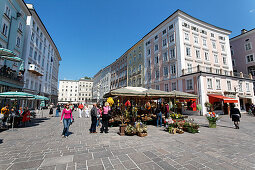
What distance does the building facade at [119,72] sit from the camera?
133 feet

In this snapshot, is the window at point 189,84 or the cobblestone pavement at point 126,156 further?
the window at point 189,84

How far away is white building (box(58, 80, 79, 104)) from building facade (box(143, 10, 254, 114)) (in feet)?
226

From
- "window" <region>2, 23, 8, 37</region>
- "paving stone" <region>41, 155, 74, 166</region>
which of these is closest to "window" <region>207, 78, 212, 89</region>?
"paving stone" <region>41, 155, 74, 166</region>

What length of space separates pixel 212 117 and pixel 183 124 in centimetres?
299

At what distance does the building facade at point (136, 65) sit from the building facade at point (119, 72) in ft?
8.68

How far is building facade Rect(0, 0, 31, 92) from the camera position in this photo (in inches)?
621

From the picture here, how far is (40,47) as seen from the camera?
28.9 m

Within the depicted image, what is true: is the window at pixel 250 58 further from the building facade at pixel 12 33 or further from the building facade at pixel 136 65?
the building facade at pixel 12 33

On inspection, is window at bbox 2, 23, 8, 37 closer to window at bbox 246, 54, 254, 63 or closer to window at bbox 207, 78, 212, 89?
window at bbox 207, 78, 212, 89

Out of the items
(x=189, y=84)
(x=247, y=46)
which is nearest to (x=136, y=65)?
(x=189, y=84)

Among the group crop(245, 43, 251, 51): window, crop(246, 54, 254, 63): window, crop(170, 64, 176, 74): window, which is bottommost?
crop(170, 64, 176, 74): window

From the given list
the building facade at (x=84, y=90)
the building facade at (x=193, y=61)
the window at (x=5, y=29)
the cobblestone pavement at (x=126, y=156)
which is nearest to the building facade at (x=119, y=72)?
the building facade at (x=193, y=61)

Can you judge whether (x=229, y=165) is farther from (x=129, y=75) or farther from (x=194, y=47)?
(x=129, y=75)

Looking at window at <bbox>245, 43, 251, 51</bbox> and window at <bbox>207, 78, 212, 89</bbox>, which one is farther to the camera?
window at <bbox>245, 43, 251, 51</bbox>
